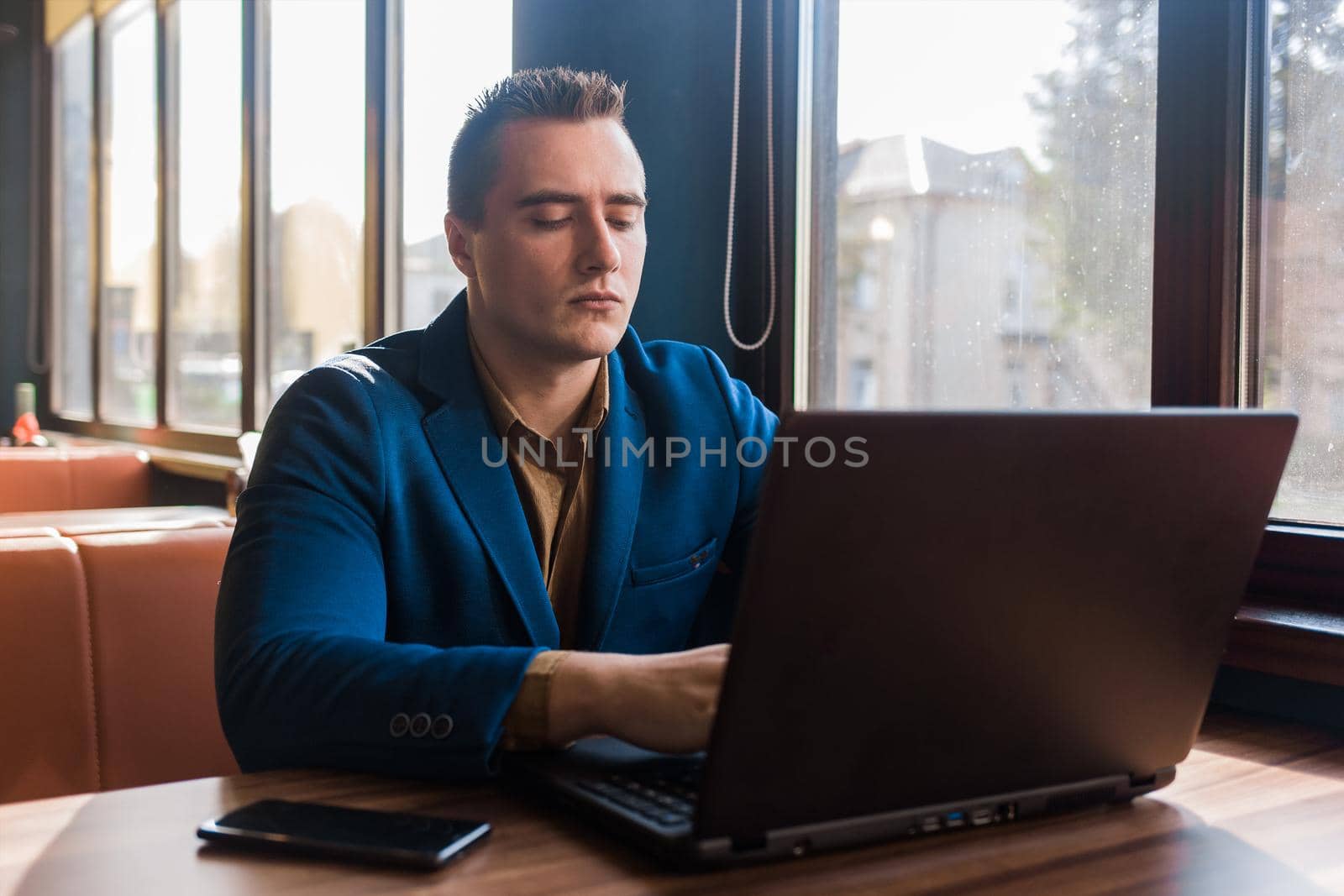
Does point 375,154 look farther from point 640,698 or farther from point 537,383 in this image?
point 640,698

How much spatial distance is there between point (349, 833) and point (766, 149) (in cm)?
169

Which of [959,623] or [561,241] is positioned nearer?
[959,623]

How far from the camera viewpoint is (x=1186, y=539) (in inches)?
31.4

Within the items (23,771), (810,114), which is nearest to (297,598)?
(23,771)

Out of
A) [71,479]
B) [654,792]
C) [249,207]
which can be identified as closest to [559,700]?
[654,792]

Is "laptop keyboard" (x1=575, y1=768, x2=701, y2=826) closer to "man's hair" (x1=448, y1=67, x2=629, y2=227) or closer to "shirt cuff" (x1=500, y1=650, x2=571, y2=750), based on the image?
"shirt cuff" (x1=500, y1=650, x2=571, y2=750)

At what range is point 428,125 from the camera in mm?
3438

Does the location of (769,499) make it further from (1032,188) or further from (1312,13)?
(1032,188)

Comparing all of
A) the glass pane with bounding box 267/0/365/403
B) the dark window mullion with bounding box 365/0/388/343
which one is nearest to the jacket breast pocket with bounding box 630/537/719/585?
the dark window mullion with bounding box 365/0/388/343

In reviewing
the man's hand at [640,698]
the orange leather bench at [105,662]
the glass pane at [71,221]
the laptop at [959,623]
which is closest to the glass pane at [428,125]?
the orange leather bench at [105,662]

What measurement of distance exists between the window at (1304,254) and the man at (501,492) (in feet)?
2.12

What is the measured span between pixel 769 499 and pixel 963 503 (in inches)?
5.0

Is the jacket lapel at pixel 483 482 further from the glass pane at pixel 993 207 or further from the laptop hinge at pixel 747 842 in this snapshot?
the glass pane at pixel 993 207

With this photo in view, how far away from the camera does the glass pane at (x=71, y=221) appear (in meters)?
6.50
